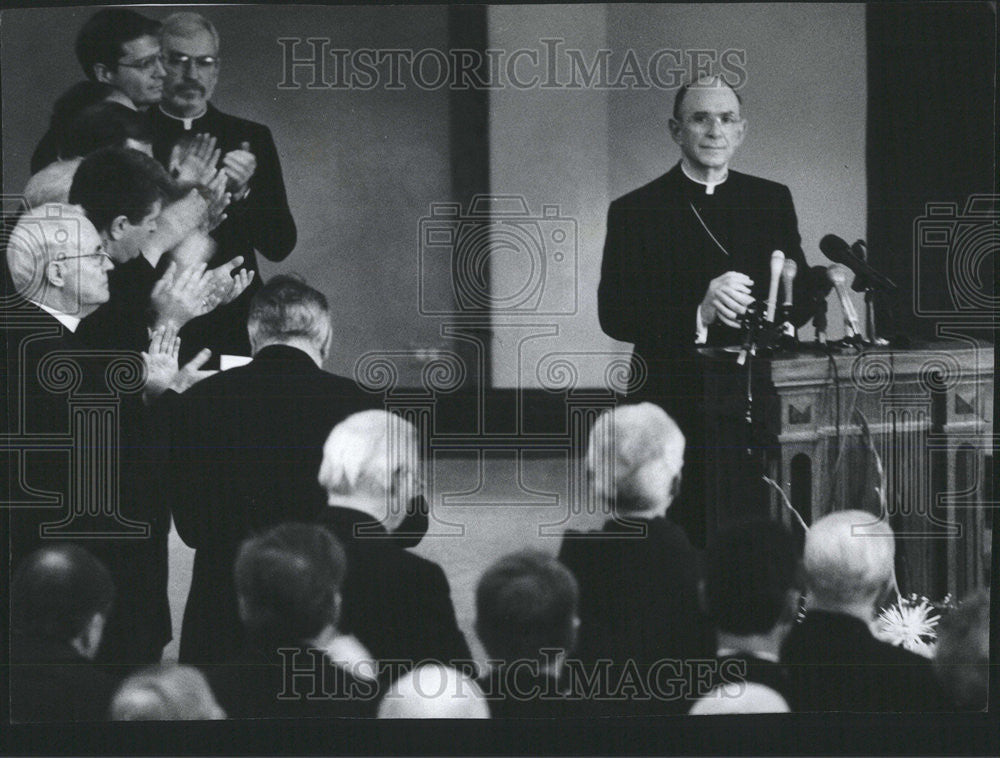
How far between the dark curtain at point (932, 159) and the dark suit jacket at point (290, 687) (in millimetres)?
1896

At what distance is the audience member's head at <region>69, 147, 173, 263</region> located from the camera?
3959 millimetres

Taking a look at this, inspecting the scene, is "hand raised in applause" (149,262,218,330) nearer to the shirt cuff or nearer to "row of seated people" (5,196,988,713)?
"row of seated people" (5,196,988,713)

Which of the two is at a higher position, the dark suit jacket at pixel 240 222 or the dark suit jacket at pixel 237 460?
the dark suit jacket at pixel 240 222

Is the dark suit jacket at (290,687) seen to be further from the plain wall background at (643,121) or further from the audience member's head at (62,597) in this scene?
the plain wall background at (643,121)

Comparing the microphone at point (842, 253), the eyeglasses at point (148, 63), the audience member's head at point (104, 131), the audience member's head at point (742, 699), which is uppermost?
the eyeglasses at point (148, 63)

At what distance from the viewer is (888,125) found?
13.1 feet

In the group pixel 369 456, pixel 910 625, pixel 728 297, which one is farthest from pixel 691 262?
pixel 910 625

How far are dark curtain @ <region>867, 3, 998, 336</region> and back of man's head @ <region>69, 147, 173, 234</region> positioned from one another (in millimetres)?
2087

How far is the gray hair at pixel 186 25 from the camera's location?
396cm

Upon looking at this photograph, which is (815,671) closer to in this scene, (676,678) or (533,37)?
(676,678)

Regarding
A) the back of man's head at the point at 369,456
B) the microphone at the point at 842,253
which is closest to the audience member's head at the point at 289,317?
the back of man's head at the point at 369,456

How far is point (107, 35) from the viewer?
13.0 ft

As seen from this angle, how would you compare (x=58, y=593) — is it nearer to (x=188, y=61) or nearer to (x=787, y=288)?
(x=188, y=61)

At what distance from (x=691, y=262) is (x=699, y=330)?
0.66 feet
